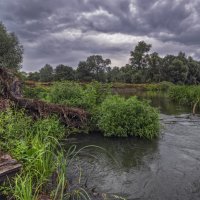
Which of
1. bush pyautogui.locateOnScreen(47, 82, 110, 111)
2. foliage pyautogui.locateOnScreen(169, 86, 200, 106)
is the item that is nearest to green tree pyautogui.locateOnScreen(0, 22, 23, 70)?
foliage pyautogui.locateOnScreen(169, 86, 200, 106)

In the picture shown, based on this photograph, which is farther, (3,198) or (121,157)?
(121,157)

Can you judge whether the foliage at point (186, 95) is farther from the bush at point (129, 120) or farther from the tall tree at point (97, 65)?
the tall tree at point (97, 65)

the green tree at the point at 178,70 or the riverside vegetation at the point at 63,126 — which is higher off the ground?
the green tree at the point at 178,70

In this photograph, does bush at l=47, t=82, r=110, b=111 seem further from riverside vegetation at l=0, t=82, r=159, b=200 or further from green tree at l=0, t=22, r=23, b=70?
green tree at l=0, t=22, r=23, b=70

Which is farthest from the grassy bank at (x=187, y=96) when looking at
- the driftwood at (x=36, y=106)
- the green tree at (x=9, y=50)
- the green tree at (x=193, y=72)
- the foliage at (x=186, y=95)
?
the green tree at (x=193, y=72)

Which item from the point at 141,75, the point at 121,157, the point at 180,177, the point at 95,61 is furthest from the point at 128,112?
the point at 95,61

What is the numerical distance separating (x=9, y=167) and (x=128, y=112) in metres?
6.34

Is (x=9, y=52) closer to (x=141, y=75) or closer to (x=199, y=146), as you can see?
(x=199, y=146)

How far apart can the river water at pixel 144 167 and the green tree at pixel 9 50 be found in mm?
A: 21612

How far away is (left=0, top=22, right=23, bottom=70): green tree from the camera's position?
96.8 ft

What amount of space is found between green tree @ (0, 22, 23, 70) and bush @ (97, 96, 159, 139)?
20.8 metres

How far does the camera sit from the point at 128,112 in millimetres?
10359

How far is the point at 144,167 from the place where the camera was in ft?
24.3

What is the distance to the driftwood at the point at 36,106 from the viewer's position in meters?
10.1
